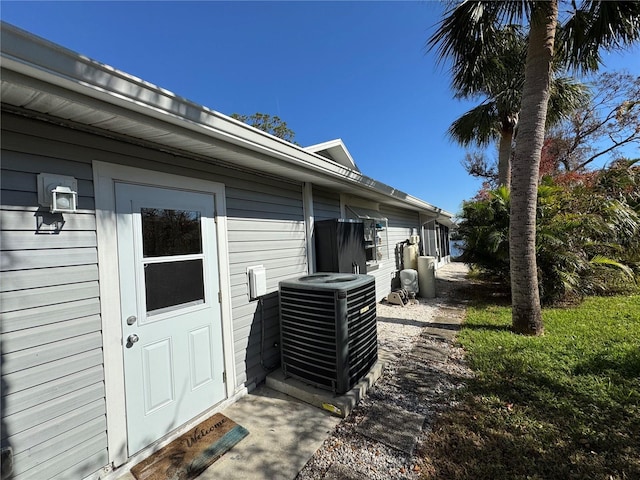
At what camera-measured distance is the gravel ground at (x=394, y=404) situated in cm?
208

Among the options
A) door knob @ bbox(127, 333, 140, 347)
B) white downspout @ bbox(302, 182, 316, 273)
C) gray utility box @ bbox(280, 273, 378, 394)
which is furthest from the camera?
white downspout @ bbox(302, 182, 316, 273)

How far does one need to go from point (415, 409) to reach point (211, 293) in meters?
2.31

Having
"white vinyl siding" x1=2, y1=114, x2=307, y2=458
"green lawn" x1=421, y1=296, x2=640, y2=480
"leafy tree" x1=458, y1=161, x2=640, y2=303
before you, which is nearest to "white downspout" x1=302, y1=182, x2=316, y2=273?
"white vinyl siding" x1=2, y1=114, x2=307, y2=458

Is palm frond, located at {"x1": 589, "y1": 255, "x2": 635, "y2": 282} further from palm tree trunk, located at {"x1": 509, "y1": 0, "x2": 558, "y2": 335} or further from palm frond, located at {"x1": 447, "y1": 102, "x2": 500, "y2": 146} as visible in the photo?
palm frond, located at {"x1": 447, "y1": 102, "x2": 500, "y2": 146}

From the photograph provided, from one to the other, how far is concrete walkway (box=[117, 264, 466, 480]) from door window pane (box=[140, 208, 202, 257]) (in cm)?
165

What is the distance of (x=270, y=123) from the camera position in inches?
737

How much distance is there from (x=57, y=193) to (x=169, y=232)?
82 centimetres

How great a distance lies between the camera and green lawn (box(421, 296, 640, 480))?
6.63 ft

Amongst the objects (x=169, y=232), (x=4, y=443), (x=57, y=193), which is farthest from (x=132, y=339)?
(x=57, y=193)

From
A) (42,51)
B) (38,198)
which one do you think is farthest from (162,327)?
(42,51)

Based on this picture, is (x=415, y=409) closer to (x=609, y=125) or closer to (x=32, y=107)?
(x=32, y=107)

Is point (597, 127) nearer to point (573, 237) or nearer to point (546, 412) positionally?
point (573, 237)

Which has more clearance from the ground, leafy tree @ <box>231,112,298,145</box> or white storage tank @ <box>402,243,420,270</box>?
leafy tree @ <box>231,112,298,145</box>

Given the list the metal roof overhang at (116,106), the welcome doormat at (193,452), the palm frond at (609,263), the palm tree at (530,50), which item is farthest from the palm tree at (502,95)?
the welcome doormat at (193,452)
